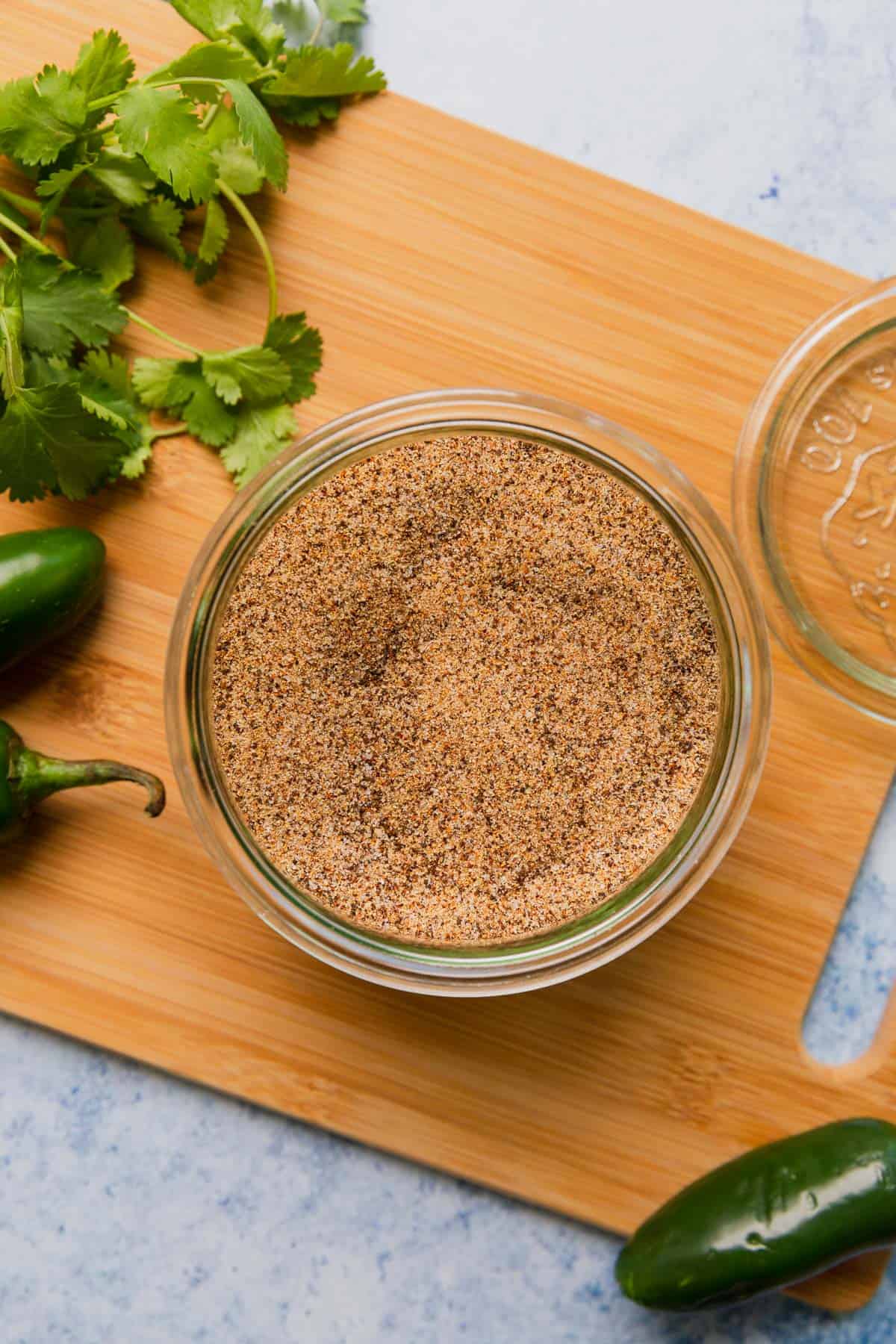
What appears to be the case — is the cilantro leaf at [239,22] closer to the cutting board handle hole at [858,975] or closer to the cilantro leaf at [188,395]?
the cilantro leaf at [188,395]

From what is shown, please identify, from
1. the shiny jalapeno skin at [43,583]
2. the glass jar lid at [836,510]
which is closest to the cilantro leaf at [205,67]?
the shiny jalapeno skin at [43,583]

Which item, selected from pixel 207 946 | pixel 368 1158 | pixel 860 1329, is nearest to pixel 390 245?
pixel 207 946

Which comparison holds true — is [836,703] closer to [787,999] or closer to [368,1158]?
[787,999]

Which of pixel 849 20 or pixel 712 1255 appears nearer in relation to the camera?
pixel 712 1255

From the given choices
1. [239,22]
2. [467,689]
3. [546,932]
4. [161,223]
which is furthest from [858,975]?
[239,22]

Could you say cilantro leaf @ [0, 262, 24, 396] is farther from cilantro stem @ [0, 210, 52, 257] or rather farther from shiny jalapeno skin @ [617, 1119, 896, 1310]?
shiny jalapeno skin @ [617, 1119, 896, 1310]

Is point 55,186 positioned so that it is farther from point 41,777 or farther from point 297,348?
point 41,777
